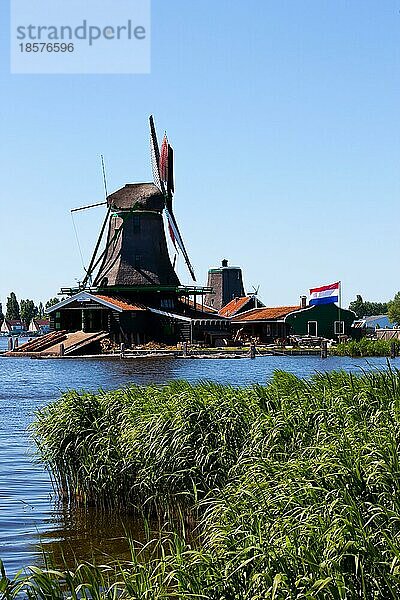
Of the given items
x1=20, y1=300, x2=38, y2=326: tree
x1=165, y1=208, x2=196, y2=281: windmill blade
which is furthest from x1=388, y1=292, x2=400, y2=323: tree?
x1=20, y1=300, x2=38, y2=326: tree

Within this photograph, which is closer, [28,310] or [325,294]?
[325,294]

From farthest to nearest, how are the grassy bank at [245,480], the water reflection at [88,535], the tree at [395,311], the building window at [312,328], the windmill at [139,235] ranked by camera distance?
the tree at [395,311], the building window at [312,328], the windmill at [139,235], the water reflection at [88,535], the grassy bank at [245,480]

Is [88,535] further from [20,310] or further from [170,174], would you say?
[20,310]

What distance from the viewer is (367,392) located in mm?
10383

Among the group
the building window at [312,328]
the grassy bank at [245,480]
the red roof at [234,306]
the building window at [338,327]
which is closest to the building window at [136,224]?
the building window at [312,328]

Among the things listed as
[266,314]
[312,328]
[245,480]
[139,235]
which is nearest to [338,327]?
[312,328]

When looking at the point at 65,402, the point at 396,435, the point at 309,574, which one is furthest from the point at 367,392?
the point at 309,574

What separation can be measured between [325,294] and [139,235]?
14.8 meters

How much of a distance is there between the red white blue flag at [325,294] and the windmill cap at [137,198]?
1350 cm

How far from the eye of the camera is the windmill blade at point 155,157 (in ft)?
218

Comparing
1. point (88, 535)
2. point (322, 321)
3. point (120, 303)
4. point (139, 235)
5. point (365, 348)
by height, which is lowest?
point (88, 535)

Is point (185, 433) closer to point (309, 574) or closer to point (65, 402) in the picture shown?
point (65, 402)

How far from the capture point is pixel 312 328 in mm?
70125

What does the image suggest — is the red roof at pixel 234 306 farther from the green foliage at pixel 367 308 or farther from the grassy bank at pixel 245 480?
the green foliage at pixel 367 308
